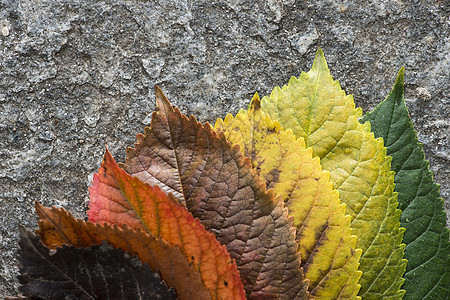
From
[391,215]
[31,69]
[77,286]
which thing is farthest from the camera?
[31,69]

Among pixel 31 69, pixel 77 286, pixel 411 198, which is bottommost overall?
pixel 77 286

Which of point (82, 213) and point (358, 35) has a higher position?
point (358, 35)

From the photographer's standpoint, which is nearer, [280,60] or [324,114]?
[324,114]

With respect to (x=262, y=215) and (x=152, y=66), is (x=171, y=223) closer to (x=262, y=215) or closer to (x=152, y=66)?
(x=262, y=215)

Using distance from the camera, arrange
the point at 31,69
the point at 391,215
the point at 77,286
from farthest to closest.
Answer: the point at 31,69 < the point at 391,215 < the point at 77,286

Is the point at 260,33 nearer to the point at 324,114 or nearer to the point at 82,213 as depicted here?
the point at 324,114

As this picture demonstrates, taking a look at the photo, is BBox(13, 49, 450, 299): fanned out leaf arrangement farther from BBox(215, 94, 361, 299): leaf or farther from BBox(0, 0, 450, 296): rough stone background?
BBox(0, 0, 450, 296): rough stone background

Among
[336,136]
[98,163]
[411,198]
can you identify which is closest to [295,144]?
[336,136]

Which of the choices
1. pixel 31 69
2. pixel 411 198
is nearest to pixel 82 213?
pixel 31 69
